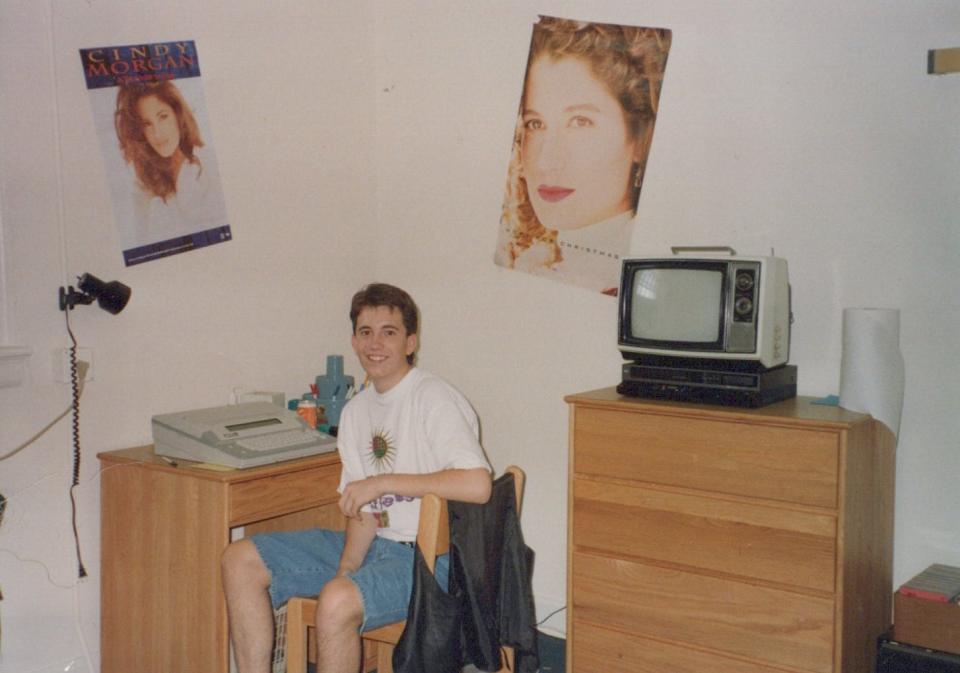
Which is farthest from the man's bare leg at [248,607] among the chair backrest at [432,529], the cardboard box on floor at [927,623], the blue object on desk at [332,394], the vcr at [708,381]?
the cardboard box on floor at [927,623]

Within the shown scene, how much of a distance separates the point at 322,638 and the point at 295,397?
1414 millimetres

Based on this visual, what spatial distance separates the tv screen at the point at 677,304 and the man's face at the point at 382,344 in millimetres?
682

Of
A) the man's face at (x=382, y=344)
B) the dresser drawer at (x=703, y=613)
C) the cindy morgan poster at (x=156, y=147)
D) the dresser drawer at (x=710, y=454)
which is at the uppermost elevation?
the cindy morgan poster at (x=156, y=147)

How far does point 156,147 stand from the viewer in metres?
2.95

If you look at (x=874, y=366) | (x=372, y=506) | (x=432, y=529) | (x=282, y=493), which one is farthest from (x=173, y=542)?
(x=874, y=366)

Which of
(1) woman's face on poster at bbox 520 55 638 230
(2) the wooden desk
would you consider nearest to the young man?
(2) the wooden desk

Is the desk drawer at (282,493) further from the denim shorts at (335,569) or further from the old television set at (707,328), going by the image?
the old television set at (707,328)

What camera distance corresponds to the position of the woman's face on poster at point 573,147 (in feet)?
10.4

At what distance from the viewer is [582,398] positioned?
2.69m

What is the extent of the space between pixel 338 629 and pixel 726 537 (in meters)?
1.05

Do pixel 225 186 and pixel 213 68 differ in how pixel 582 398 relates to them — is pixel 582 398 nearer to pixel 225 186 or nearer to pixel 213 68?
pixel 225 186

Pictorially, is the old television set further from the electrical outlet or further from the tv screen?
the electrical outlet

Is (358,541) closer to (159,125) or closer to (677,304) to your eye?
(677,304)

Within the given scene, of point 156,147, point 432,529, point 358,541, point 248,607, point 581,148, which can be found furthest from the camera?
point 581,148
